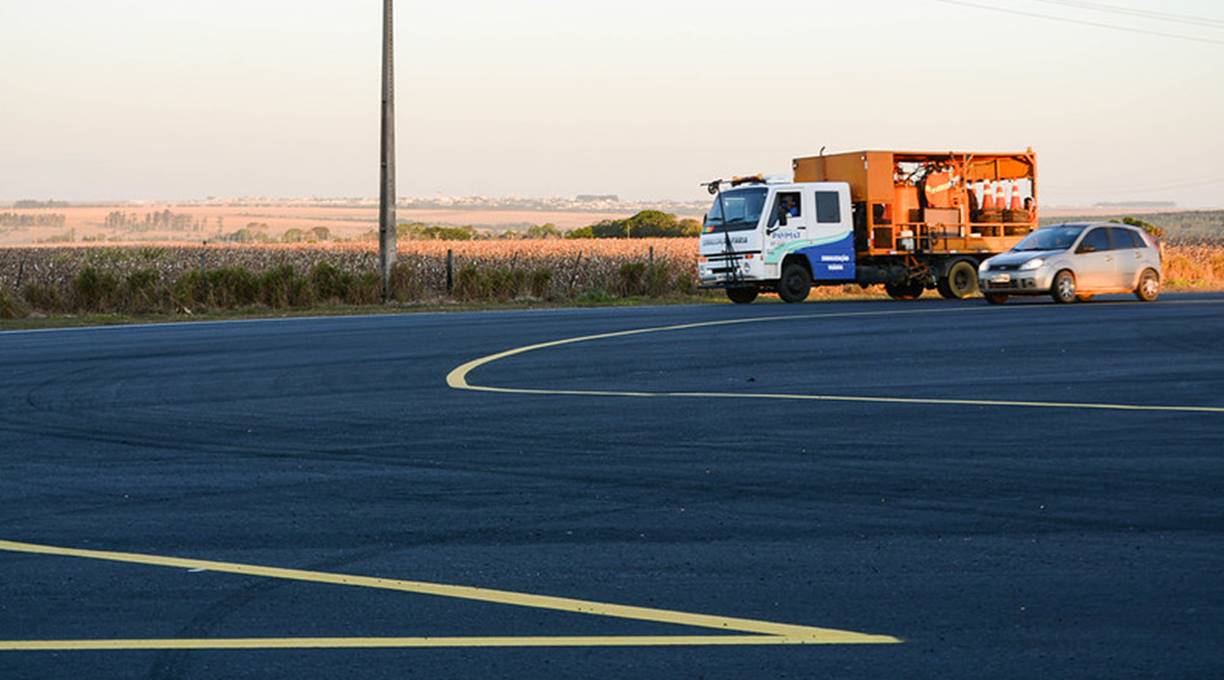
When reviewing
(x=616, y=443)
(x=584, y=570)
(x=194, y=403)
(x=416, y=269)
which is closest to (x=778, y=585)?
(x=584, y=570)

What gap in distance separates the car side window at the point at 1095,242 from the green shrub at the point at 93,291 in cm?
1930

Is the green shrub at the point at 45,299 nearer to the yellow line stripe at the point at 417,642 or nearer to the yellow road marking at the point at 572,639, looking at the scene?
the yellow road marking at the point at 572,639

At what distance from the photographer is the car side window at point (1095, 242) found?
1228 inches

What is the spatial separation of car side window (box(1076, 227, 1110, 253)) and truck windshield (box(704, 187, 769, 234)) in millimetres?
6560

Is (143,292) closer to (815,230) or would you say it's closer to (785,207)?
(785,207)

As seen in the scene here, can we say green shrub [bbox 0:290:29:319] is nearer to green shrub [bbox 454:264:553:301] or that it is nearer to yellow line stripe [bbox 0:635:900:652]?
green shrub [bbox 454:264:553:301]

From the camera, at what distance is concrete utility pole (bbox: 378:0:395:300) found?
118 ft

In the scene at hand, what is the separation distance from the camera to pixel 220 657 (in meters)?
6.04

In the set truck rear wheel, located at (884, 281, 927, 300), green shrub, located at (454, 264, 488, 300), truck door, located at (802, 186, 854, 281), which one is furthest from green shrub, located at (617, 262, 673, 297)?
truck door, located at (802, 186, 854, 281)

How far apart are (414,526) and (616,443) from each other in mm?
3459

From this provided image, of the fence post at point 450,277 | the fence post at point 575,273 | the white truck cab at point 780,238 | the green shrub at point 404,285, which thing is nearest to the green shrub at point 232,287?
the green shrub at point 404,285

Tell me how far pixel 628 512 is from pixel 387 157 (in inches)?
1092

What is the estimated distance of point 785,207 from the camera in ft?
113

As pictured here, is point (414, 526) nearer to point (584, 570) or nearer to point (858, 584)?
point (584, 570)
